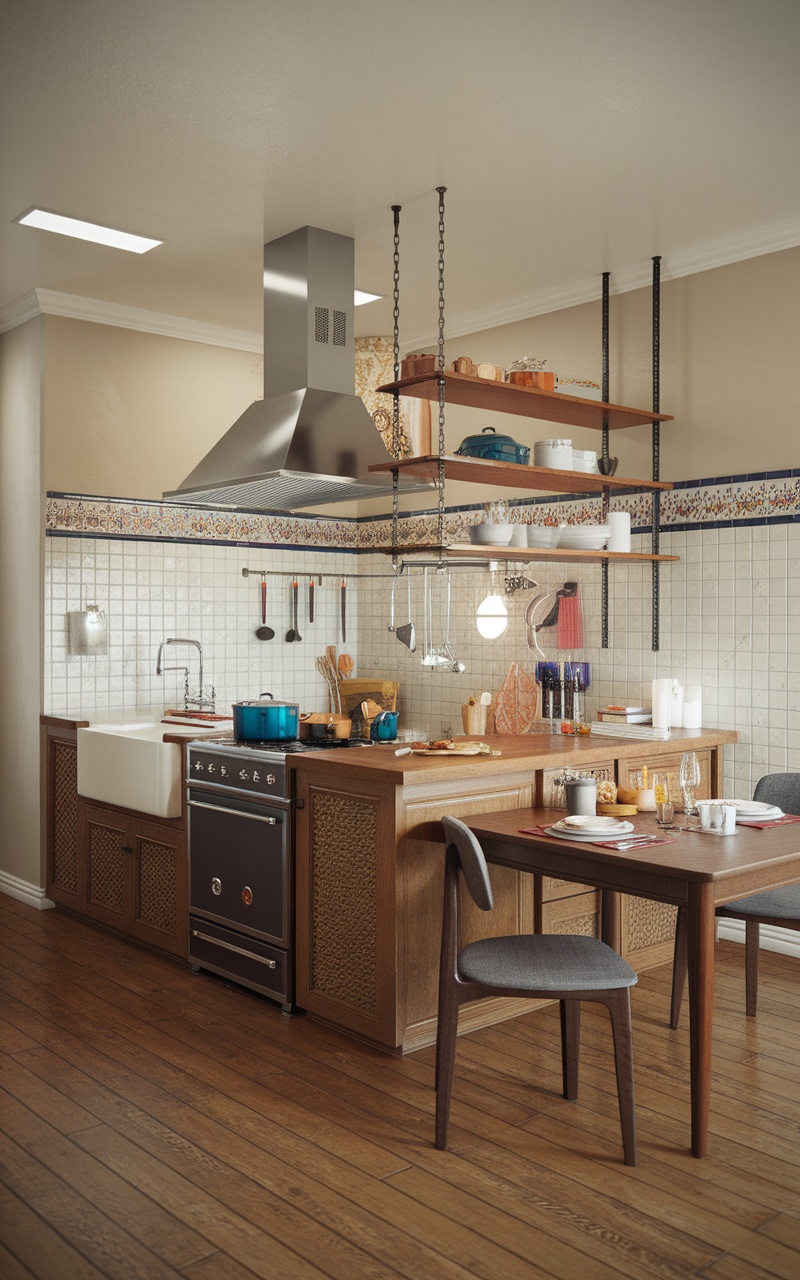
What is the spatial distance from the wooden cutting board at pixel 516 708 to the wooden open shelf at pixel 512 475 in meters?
0.76

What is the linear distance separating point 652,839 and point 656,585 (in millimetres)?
1885

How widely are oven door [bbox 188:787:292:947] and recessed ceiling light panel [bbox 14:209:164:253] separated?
2134mm

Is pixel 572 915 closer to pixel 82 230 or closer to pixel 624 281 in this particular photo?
pixel 624 281

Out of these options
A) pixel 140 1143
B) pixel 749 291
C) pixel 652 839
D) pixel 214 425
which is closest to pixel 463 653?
pixel 214 425

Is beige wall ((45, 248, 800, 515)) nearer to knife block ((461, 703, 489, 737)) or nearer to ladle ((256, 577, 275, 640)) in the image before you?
ladle ((256, 577, 275, 640))

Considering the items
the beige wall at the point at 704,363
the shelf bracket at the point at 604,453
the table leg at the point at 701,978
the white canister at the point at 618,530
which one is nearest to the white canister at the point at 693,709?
the shelf bracket at the point at 604,453

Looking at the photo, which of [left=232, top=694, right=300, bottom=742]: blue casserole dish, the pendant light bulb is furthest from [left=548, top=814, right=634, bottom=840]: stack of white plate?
the pendant light bulb

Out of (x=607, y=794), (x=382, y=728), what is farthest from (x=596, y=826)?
(x=382, y=728)

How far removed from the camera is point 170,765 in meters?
3.97

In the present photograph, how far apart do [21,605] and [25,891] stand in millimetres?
1344

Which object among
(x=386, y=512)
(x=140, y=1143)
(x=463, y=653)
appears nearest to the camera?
(x=140, y=1143)

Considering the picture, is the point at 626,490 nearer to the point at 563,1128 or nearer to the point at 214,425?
the point at 214,425

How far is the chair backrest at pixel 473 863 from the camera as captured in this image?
2535 millimetres

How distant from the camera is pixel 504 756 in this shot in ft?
11.3
